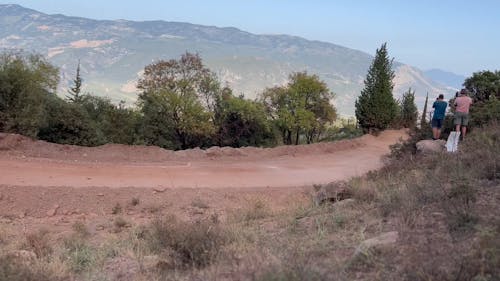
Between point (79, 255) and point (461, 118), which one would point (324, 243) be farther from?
point (461, 118)

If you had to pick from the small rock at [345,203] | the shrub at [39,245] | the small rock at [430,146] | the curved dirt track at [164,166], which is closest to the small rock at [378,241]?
the small rock at [345,203]

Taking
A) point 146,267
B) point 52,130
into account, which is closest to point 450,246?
point 146,267

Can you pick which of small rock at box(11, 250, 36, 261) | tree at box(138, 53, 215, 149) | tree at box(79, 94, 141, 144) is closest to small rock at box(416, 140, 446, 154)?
small rock at box(11, 250, 36, 261)

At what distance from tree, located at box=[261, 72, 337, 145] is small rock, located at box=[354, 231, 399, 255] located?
81.7 ft

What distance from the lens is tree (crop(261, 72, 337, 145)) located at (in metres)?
31.7

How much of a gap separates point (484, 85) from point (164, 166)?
12.6 metres

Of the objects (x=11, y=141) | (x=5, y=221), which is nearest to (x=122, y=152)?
(x=11, y=141)

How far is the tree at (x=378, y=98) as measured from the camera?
2777 cm

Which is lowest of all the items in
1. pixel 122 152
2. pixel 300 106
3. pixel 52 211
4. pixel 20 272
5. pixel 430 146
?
pixel 52 211

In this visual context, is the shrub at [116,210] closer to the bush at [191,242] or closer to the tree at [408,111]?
the bush at [191,242]

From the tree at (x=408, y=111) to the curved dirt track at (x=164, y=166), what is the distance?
440 inches

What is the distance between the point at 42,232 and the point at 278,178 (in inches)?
307

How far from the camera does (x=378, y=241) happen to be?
20.3 feet

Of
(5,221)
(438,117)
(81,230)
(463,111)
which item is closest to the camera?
(81,230)
